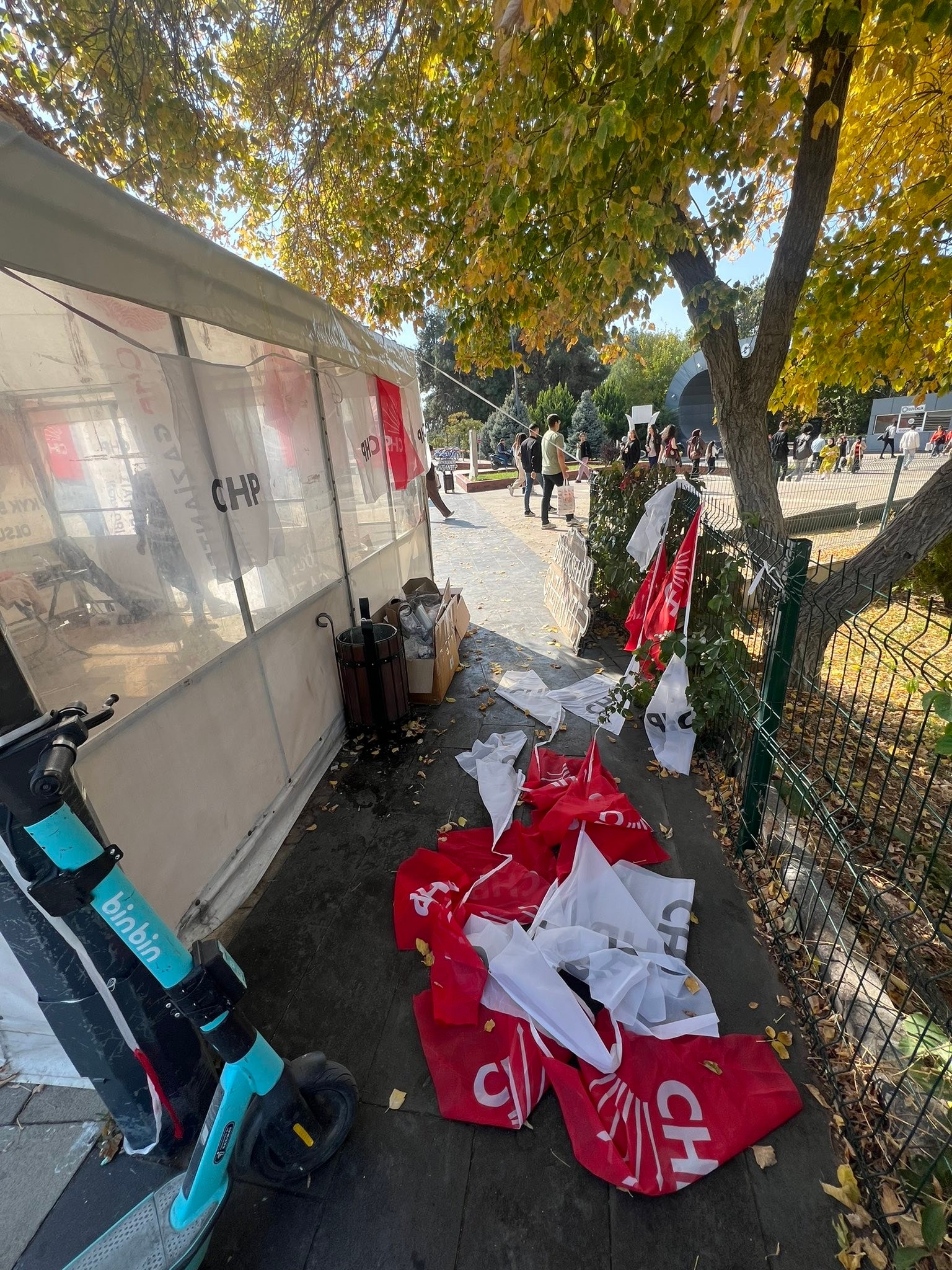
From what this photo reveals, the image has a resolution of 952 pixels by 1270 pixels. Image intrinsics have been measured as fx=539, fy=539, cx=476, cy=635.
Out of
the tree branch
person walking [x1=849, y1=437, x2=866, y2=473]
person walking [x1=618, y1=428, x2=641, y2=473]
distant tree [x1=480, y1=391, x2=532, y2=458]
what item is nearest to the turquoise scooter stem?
the tree branch

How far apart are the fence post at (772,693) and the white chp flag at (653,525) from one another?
1.60 metres

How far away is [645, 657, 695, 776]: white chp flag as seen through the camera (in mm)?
3551

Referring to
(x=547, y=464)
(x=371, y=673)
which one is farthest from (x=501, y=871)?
(x=547, y=464)

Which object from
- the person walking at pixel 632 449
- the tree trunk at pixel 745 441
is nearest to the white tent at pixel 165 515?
the tree trunk at pixel 745 441

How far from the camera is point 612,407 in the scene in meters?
31.8

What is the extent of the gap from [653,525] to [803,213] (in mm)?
2399

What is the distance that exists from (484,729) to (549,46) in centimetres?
421

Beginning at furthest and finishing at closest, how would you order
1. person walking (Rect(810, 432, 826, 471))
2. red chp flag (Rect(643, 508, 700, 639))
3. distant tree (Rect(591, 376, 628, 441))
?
distant tree (Rect(591, 376, 628, 441)), person walking (Rect(810, 432, 826, 471)), red chp flag (Rect(643, 508, 700, 639))

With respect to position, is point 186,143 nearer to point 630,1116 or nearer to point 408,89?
point 408,89

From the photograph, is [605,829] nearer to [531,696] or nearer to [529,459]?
[531,696]

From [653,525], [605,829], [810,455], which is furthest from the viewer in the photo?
[810,455]

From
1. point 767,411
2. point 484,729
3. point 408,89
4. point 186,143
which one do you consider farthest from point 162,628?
point 408,89

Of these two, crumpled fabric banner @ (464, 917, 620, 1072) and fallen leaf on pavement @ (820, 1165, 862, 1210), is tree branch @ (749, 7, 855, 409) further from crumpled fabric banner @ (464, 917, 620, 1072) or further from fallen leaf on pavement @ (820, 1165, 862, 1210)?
fallen leaf on pavement @ (820, 1165, 862, 1210)

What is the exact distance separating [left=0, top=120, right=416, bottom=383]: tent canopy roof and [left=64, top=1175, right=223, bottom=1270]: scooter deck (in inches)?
114
